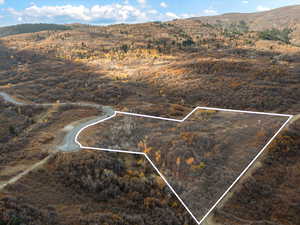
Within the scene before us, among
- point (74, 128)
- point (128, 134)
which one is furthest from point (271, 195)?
point (74, 128)

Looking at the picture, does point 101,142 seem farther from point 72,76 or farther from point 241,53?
point 241,53

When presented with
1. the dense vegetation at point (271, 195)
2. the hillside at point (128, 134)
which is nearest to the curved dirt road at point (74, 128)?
the hillside at point (128, 134)

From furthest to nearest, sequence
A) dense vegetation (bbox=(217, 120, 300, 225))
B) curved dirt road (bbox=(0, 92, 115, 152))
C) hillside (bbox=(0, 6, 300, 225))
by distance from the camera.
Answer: curved dirt road (bbox=(0, 92, 115, 152))
hillside (bbox=(0, 6, 300, 225))
dense vegetation (bbox=(217, 120, 300, 225))

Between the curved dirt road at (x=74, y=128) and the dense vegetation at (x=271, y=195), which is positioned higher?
the curved dirt road at (x=74, y=128)

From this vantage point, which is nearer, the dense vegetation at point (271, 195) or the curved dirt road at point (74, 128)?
the dense vegetation at point (271, 195)

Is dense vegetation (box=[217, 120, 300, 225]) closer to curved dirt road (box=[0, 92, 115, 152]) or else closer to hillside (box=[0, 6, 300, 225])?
hillside (box=[0, 6, 300, 225])

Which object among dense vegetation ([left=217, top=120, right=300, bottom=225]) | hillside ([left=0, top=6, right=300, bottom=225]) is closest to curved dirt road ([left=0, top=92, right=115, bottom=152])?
hillside ([left=0, top=6, right=300, bottom=225])

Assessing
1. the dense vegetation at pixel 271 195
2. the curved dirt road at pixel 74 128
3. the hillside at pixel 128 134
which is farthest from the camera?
the curved dirt road at pixel 74 128

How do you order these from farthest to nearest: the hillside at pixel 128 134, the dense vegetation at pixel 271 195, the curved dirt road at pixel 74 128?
1. the curved dirt road at pixel 74 128
2. the hillside at pixel 128 134
3. the dense vegetation at pixel 271 195

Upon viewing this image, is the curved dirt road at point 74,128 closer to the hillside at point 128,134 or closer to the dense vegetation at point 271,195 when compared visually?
the hillside at point 128,134

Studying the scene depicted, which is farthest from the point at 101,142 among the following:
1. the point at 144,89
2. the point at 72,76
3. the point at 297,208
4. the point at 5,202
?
the point at 72,76

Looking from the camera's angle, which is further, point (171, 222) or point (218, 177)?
point (171, 222)
